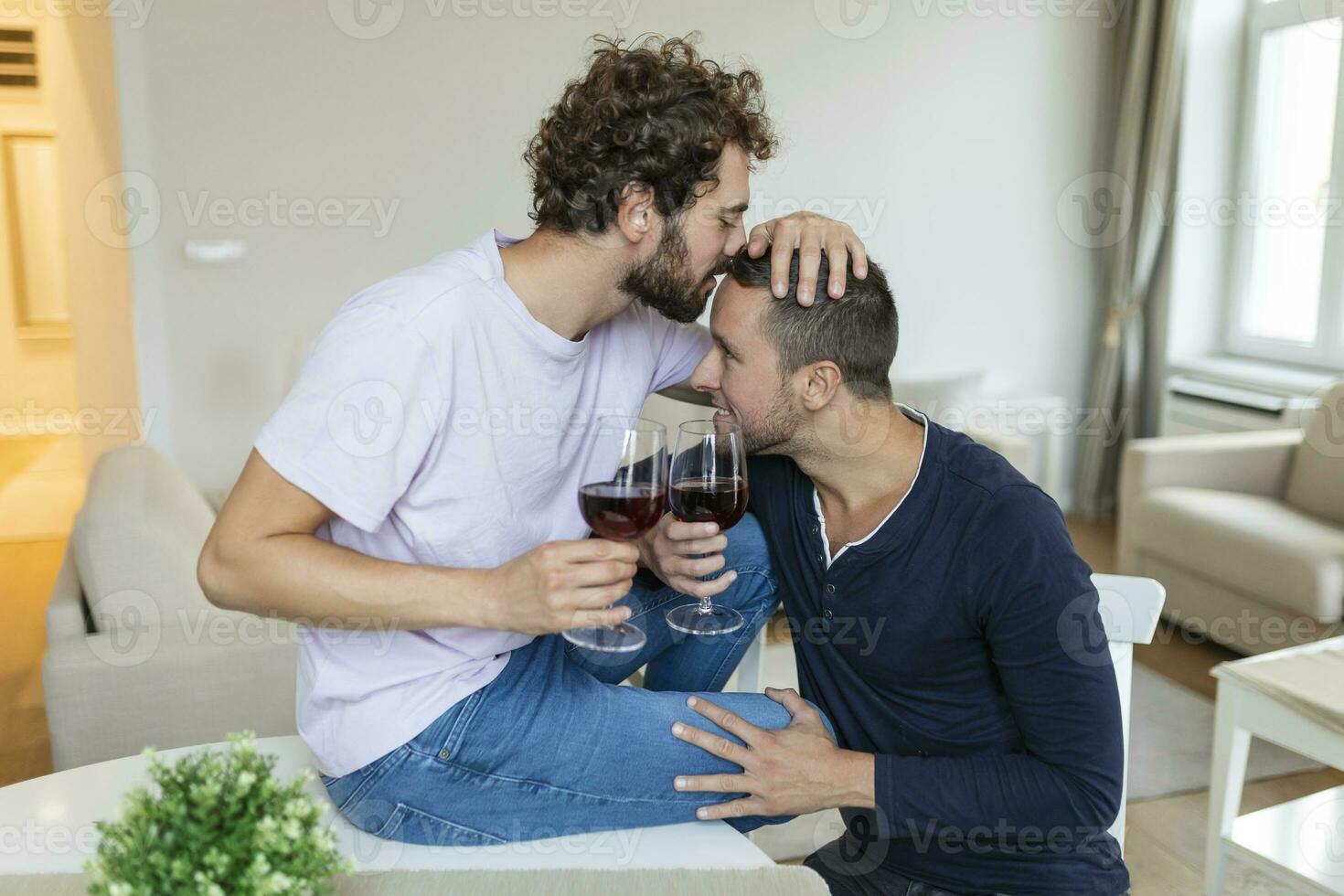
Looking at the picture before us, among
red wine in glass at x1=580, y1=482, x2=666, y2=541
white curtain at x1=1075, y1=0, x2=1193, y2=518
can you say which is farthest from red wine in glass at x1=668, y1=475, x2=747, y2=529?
white curtain at x1=1075, y1=0, x2=1193, y2=518

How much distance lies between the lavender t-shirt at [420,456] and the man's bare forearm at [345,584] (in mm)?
60

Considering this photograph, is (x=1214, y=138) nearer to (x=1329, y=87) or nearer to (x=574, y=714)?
(x=1329, y=87)

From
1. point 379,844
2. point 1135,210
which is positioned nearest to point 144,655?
point 379,844

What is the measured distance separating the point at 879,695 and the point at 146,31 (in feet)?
12.0

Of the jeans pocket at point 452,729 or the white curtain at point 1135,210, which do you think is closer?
the jeans pocket at point 452,729

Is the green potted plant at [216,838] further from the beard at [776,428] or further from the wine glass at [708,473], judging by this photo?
the beard at [776,428]

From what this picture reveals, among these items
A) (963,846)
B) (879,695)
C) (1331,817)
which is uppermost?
(879,695)

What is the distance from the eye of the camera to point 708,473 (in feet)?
4.75

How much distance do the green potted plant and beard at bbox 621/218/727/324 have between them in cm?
89

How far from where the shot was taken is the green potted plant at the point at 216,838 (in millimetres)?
843

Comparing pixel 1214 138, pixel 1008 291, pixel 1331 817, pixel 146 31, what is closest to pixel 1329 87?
pixel 1214 138

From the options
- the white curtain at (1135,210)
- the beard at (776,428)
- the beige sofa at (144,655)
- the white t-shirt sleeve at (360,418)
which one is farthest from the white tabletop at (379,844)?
the white curtain at (1135,210)

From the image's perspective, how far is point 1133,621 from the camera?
5.12 feet

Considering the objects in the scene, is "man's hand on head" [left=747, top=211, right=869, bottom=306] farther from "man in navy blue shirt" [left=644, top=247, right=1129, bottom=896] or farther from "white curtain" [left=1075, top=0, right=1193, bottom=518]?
"white curtain" [left=1075, top=0, right=1193, bottom=518]
